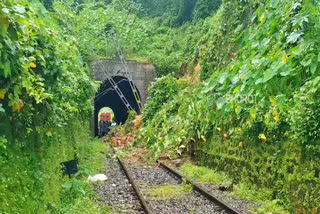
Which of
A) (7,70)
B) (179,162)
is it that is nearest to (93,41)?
(179,162)

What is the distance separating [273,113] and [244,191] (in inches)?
65.2

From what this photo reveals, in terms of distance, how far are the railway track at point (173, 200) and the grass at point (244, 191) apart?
0.46 meters

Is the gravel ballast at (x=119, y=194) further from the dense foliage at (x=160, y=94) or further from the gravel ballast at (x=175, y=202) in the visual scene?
the dense foliage at (x=160, y=94)

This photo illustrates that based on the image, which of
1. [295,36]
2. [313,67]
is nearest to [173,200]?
[313,67]

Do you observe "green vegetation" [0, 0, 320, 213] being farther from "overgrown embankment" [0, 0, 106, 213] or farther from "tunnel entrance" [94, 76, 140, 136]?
"tunnel entrance" [94, 76, 140, 136]

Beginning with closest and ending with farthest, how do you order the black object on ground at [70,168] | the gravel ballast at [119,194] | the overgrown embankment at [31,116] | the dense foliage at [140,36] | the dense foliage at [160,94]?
the overgrown embankment at [31,116] → the gravel ballast at [119,194] → the black object on ground at [70,168] → the dense foliage at [160,94] → the dense foliage at [140,36]

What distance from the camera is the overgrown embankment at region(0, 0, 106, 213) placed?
307 centimetres

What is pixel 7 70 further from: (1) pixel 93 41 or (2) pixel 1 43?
(1) pixel 93 41

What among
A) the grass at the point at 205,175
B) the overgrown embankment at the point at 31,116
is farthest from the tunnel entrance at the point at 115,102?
the overgrown embankment at the point at 31,116

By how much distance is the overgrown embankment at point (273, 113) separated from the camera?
5207 mm

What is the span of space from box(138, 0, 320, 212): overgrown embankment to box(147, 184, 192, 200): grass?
4.09 ft

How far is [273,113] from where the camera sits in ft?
19.6

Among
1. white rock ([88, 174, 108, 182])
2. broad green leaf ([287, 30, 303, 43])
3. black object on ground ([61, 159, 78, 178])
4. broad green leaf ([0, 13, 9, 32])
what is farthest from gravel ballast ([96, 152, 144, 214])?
broad green leaf ([0, 13, 9, 32])

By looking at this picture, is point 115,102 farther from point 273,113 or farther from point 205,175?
point 273,113
